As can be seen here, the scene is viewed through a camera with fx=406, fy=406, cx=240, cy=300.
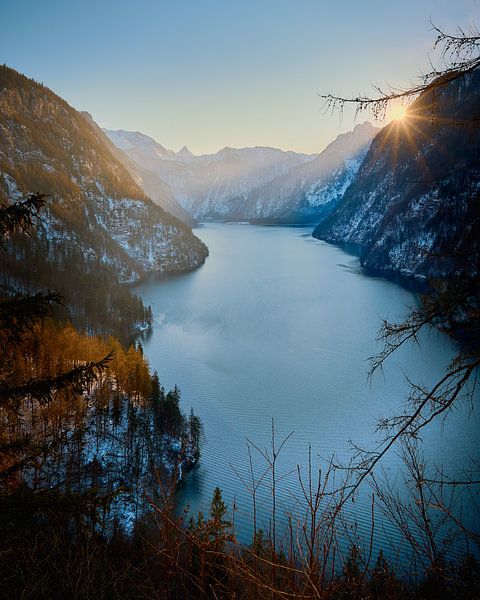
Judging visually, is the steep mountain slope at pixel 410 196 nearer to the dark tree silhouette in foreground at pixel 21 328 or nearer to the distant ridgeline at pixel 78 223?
the dark tree silhouette in foreground at pixel 21 328

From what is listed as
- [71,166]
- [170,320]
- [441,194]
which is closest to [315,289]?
[170,320]

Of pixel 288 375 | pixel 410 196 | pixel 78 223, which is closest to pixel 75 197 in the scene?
pixel 78 223

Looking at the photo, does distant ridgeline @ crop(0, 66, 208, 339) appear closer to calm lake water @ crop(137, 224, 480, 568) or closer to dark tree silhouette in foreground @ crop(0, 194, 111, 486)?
calm lake water @ crop(137, 224, 480, 568)

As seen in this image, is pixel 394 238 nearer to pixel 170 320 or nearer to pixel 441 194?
pixel 441 194

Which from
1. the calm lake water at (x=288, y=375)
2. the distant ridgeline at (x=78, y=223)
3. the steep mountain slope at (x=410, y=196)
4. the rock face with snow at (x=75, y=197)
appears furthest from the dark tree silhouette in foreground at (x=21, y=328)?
the rock face with snow at (x=75, y=197)

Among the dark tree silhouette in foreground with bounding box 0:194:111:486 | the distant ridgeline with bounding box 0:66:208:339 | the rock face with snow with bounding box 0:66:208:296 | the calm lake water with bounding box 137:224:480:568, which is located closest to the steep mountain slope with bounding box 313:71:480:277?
the calm lake water with bounding box 137:224:480:568
